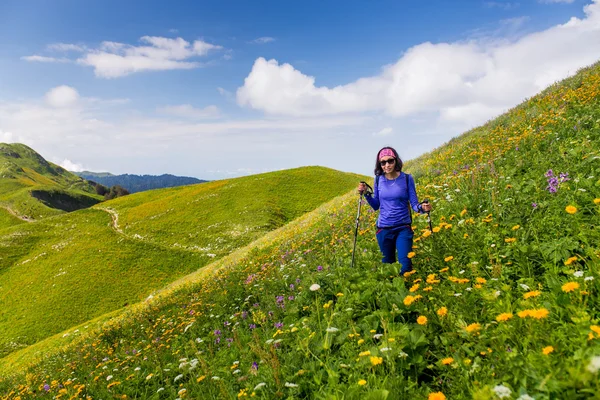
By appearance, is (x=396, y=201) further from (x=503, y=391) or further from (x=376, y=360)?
(x=503, y=391)

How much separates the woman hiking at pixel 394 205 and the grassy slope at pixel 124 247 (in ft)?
131

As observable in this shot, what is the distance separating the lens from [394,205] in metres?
6.61

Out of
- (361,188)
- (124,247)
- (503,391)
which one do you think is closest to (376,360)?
(503,391)

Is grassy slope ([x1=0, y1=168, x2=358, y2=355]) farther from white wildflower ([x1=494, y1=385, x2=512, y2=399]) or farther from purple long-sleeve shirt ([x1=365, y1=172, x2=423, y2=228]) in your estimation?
white wildflower ([x1=494, y1=385, x2=512, y2=399])

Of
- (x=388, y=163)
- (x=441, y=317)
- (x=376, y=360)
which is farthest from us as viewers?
(x=388, y=163)

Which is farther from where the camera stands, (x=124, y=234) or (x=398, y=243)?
(x=124, y=234)

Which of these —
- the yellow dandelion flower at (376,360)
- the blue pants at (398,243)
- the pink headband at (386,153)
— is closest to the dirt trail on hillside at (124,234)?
the blue pants at (398,243)

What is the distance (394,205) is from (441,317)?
2862 millimetres

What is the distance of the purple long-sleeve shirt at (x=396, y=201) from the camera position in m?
6.51

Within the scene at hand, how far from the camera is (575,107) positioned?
12.1m

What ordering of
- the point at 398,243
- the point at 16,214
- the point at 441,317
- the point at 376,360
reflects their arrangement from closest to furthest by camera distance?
the point at 376,360, the point at 441,317, the point at 398,243, the point at 16,214

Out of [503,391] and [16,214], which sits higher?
[503,391]

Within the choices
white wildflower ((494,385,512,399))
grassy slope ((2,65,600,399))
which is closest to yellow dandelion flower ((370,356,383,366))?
grassy slope ((2,65,600,399))

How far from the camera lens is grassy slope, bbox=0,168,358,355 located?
129ft
